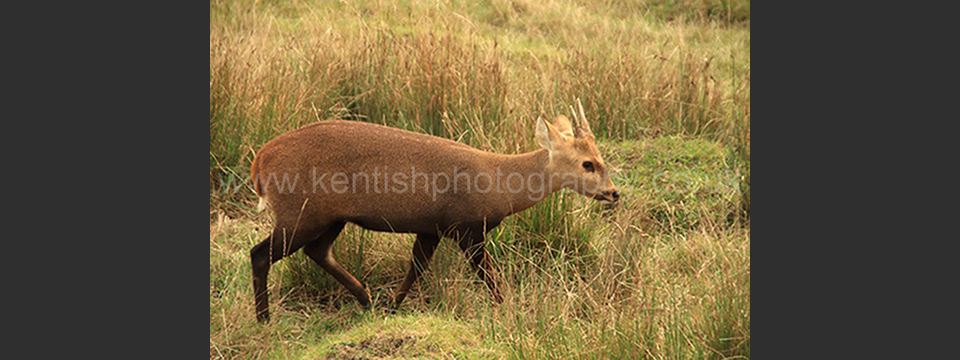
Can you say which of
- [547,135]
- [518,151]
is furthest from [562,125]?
[518,151]

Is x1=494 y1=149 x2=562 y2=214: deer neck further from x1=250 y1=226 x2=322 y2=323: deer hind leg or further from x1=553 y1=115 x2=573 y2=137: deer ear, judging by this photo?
x1=250 y1=226 x2=322 y2=323: deer hind leg

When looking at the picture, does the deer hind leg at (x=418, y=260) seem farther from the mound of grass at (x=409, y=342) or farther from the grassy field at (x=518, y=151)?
the mound of grass at (x=409, y=342)

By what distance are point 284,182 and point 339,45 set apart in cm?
271

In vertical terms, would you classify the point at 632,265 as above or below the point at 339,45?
below

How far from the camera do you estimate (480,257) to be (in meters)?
5.16

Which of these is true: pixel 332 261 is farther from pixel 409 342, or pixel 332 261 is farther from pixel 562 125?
pixel 562 125

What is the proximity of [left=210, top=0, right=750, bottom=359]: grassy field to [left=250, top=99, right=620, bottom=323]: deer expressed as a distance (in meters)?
0.44

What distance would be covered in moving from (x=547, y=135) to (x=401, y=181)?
0.77 meters

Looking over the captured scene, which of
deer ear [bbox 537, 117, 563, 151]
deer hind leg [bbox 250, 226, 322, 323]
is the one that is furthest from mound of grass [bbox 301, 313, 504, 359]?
deer ear [bbox 537, 117, 563, 151]

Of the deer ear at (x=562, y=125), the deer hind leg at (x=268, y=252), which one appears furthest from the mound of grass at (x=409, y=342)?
the deer ear at (x=562, y=125)

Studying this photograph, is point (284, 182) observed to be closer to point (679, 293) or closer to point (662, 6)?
point (679, 293)

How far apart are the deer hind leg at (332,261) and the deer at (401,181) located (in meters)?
0.06

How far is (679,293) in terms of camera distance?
16.1 feet

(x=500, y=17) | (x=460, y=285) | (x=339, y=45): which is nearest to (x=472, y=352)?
(x=460, y=285)
